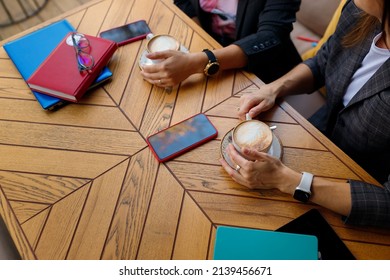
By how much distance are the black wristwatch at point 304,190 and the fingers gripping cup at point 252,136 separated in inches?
4.5

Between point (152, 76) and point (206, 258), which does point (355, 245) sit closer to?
point (206, 258)

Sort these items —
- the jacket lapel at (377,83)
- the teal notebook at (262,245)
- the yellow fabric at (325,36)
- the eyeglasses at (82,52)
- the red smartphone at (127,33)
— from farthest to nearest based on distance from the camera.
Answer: the yellow fabric at (325,36), the red smartphone at (127,33), the eyeglasses at (82,52), the jacket lapel at (377,83), the teal notebook at (262,245)

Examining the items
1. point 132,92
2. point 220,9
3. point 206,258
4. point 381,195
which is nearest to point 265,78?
point 220,9

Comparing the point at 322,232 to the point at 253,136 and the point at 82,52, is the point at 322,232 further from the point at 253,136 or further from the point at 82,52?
the point at 82,52

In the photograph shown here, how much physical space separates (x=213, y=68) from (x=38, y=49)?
54 centimetres

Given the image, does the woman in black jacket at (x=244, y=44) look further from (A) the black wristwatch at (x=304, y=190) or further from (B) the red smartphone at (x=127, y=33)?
(A) the black wristwatch at (x=304, y=190)

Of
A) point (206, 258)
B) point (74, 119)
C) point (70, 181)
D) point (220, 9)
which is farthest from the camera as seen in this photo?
point (220, 9)

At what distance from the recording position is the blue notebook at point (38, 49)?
3.46ft

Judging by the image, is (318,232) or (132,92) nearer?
(318,232)

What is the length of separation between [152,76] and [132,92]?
0.24 ft

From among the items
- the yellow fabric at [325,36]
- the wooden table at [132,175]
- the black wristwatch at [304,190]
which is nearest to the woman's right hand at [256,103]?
→ the wooden table at [132,175]

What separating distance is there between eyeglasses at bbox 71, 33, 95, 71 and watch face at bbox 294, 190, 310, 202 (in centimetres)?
66

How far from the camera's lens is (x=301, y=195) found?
0.85m

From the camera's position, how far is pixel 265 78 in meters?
1.39
